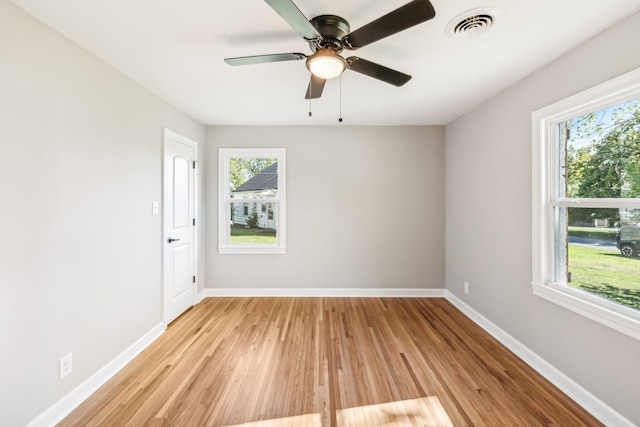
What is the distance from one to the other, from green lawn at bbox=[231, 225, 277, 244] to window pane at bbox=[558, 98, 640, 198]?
3234 mm

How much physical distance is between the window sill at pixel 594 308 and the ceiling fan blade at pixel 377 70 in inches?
76.0

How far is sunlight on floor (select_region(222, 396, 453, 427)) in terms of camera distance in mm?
1645

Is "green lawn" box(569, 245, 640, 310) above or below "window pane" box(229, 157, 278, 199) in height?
below

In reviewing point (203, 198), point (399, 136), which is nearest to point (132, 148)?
point (203, 198)

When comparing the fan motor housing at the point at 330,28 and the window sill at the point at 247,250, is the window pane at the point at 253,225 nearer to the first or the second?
the window sill at the point at 247,250

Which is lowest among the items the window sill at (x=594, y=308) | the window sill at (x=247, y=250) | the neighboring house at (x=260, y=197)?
the window sill at (x=594, y=308)

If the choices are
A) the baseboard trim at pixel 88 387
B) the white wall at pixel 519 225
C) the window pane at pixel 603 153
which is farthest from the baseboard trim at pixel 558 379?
the baseboard trim at pixel 88 387

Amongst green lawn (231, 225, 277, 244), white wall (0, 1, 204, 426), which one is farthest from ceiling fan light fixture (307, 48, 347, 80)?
green lawn (231, 225, 277, 244)

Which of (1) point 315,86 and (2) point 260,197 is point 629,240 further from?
(2) point 260,197

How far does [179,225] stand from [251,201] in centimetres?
104

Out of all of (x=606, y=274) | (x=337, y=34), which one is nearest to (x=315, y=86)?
(x=337, y=34)

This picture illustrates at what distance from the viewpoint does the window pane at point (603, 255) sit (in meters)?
1.65

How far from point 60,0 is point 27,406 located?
7.49 ft

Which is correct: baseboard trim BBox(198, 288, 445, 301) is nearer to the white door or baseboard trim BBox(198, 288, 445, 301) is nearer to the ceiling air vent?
the white door
